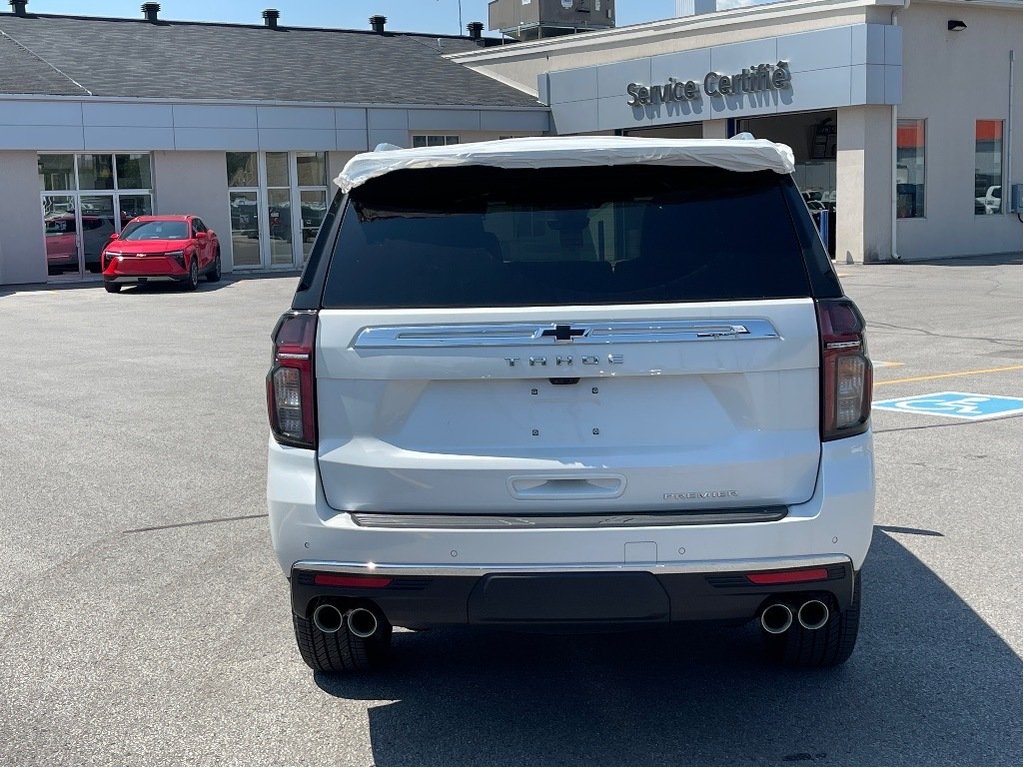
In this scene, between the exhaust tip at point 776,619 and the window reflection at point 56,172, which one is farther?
the window reflection at point 56,172

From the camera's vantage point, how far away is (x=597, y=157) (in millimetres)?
4188

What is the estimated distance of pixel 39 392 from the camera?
13297mm

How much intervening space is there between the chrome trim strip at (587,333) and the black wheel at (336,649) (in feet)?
3.84

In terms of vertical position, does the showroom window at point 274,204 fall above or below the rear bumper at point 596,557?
above

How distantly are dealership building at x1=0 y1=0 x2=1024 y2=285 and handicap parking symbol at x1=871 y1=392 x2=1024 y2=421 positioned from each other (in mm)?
20792

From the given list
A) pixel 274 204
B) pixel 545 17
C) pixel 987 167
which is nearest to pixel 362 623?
pixel 987 167

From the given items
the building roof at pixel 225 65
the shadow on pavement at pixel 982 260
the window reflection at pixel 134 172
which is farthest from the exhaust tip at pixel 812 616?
the window reflection at pixel 134 172

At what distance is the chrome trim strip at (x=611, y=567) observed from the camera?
3939mm

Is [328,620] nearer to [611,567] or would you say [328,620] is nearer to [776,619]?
[611,567]

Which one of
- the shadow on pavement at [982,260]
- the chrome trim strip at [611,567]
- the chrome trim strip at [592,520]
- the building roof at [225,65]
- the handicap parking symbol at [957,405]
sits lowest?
the handicap parking symbol at [957,405]

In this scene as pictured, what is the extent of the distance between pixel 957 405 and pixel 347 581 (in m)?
8.08

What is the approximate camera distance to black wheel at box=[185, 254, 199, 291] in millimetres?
29453

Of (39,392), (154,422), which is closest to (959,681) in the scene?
(154,422)

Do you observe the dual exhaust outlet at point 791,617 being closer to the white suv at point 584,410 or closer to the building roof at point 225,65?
the white suv at point 584,410
